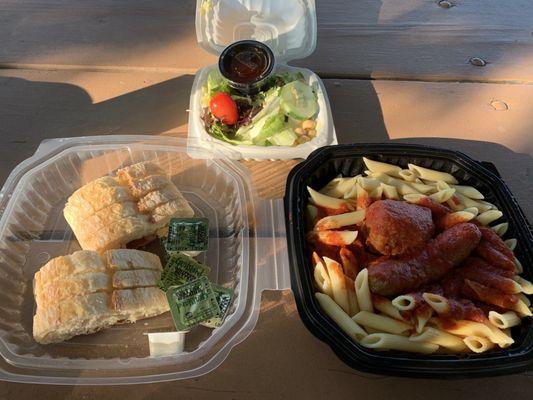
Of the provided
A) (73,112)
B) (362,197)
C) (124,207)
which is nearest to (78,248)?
(124,207)

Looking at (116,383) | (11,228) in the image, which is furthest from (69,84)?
(116,383)

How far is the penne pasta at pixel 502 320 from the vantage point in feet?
4.58

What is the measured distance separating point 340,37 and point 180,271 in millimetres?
1947

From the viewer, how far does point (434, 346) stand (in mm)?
1387

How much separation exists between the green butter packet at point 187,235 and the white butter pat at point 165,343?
1.06 ft

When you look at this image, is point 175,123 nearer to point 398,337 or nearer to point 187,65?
point 187,65

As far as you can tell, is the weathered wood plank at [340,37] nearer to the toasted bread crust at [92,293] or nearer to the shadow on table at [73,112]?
the shadow on table at [73,112]

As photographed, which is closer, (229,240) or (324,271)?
(324,271)

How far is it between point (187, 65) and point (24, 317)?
5.38 ft

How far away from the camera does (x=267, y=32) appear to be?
8.50ft

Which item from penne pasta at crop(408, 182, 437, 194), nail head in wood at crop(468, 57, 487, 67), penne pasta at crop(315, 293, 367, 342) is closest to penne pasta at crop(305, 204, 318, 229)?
penne pasta at crop(315, 293, 367, 342)

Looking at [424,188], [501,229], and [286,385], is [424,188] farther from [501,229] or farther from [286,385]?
[286,385]

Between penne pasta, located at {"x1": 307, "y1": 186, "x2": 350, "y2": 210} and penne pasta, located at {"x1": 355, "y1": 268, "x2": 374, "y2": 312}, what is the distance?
1.07 feet

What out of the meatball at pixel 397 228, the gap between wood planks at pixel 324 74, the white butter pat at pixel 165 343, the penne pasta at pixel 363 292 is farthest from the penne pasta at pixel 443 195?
the white butter pat at pixel 165 343
